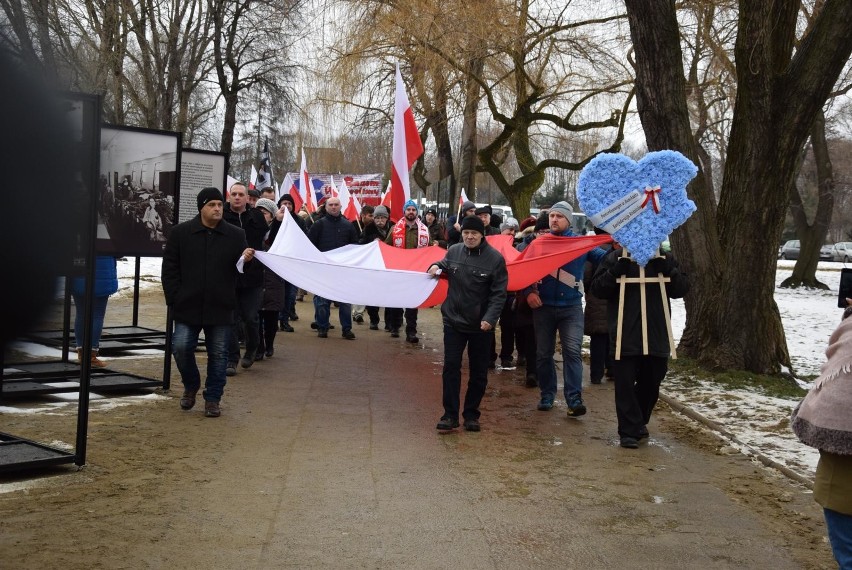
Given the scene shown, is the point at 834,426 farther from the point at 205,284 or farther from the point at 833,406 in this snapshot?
the point at 205,284

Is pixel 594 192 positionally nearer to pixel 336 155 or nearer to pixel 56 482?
pixel 56 482

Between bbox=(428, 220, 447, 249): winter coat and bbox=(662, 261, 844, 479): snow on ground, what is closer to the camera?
bbox=(662, 261, 844, 479): snow on ground

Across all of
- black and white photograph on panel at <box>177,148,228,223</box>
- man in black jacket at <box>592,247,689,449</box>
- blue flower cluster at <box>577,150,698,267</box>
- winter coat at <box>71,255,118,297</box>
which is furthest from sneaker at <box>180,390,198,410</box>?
blue flower cluster at <box>577,150,698,267</box>

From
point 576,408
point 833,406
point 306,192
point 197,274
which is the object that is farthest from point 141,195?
point 306,192

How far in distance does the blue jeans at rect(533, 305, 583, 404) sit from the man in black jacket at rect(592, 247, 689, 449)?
3.89 ft

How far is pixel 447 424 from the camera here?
8.51m

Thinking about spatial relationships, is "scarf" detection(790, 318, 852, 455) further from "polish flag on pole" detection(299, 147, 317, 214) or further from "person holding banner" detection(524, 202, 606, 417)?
"polish flag on pole" detection(299, 147, 317, 214)

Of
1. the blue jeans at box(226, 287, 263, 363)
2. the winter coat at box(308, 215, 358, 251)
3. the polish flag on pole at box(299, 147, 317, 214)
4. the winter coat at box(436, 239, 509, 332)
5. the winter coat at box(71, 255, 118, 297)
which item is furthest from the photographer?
the polish flag on pole at box(299, 147, 317, 214)

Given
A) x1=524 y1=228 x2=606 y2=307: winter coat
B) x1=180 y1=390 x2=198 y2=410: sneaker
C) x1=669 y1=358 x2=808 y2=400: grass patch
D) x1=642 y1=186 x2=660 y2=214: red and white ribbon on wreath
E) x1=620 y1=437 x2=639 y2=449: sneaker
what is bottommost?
x1=620 y1=437 x2=639 y2=449: sneaker

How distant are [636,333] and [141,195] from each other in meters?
4.77

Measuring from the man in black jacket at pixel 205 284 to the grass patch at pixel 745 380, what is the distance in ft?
18.8

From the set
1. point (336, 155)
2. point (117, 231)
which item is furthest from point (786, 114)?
point (336, 155)

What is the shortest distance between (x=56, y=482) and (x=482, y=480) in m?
2.86

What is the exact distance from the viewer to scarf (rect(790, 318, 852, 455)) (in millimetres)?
3896
